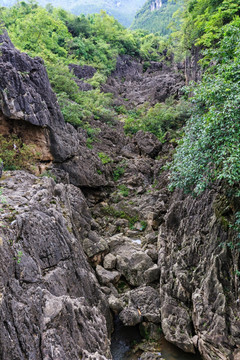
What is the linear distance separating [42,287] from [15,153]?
30.4 feet

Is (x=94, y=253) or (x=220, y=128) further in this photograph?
(x=94, y=253)

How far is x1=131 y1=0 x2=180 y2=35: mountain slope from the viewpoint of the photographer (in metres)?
78.3

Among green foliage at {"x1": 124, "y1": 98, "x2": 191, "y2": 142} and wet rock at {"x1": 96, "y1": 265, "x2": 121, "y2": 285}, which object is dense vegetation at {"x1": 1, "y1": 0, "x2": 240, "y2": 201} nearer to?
green foliage at {"x1": 124, "y1": 98, "x2": 191, "y2": 142}

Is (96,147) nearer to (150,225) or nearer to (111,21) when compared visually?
(150,225)

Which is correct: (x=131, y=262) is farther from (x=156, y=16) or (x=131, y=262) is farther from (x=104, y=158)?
(x=156, y=16)

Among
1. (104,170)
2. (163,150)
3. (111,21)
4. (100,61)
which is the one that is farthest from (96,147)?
(111,21)

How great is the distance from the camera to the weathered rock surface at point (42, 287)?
226 inches

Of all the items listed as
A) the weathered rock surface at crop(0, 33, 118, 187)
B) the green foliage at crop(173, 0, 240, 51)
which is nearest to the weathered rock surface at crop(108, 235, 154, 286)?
the weathered rock surface at crop(0, 33, 118, 187)

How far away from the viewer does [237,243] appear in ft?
31.3

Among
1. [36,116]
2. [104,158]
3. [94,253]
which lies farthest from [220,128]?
[104,158]

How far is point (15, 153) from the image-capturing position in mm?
14180

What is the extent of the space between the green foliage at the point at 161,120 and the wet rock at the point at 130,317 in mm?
18070

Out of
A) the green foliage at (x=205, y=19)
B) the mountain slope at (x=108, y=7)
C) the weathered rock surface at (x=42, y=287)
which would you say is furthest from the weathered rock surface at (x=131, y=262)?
the mountain slope at (x=108, y=7)

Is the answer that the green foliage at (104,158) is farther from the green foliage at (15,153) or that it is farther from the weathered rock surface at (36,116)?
the green foliage at (15,153)
